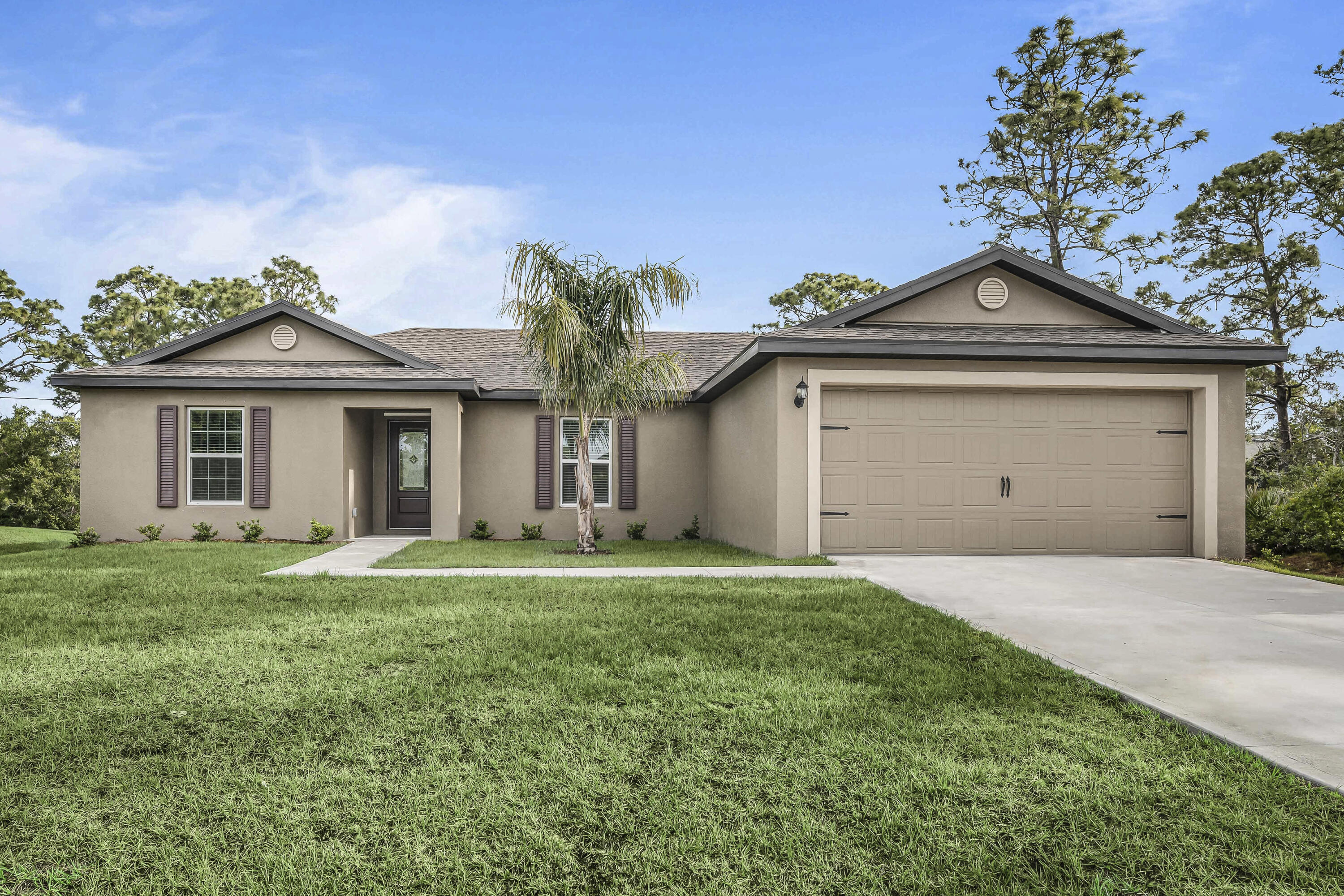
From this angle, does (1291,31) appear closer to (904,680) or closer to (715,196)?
(715,196)

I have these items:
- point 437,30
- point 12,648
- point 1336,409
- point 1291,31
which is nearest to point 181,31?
point 437,30

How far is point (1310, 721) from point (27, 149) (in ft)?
82.6

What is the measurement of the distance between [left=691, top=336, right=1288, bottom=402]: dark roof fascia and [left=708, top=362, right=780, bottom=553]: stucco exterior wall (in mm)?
436

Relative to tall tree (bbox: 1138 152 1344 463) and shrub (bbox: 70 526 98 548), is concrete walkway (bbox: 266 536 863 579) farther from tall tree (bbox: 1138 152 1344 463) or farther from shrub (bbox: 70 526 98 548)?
tall tree (bbox: 1138 152 1344 463)

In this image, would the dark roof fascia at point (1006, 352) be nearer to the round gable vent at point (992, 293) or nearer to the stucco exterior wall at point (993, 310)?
the stucco exterior wall at point (993, 310)

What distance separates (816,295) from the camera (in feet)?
92.0

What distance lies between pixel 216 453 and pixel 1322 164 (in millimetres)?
25661

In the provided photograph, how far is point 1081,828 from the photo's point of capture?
2424 mm

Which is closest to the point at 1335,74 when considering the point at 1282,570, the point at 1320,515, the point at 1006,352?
the point at 1320,515

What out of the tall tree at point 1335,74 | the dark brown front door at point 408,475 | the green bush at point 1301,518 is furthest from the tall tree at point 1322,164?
the dark brown front door at point 408,475

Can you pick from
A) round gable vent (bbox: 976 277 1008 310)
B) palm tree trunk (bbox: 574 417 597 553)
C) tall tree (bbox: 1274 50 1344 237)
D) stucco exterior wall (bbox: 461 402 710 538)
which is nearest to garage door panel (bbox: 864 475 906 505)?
round gable vent (bbox: 976 277 1008 310)

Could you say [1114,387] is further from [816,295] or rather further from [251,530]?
[816,295]

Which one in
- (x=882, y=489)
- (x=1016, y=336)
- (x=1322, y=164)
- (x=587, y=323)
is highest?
(x=1322, y=164)

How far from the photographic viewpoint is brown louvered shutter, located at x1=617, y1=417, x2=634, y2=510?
13547mm
